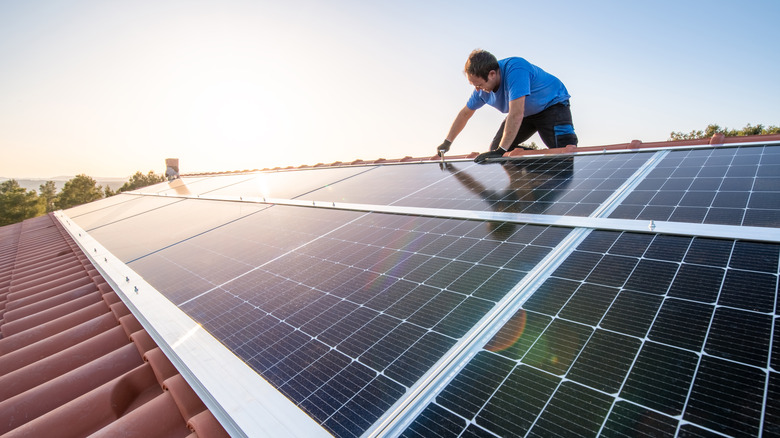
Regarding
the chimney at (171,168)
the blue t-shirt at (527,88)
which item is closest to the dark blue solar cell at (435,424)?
the blue t-shirt at (527,88)

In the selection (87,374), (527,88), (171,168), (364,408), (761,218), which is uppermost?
(527,88)

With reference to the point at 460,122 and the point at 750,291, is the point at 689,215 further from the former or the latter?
the point at 460,122

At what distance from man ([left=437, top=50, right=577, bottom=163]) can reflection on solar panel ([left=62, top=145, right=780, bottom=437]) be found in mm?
2026

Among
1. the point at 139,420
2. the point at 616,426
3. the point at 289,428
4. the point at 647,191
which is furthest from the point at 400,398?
the point at 647,191

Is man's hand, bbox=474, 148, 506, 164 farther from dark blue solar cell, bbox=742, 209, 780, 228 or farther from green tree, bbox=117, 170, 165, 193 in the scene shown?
green tree, bbox=117, 170, 165, 193

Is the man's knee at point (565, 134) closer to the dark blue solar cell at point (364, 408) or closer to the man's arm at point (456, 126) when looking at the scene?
the man's arm at point (456, 126)

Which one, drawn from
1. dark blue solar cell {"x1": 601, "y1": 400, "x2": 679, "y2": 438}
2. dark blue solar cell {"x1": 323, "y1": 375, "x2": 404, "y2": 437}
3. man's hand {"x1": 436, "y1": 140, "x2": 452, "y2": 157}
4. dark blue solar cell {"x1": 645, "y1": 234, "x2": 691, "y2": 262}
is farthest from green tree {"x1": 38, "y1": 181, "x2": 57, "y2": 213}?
dark blue solar cell {"x1": 601, "y1": 400, "x2": 679, "y2": 438}

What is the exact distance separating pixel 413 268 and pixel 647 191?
10.1 feet

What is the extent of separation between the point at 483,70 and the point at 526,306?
573 centimetres

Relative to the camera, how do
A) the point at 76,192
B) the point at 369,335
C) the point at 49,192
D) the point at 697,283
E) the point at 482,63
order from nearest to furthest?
1. the point at 697,283
2. the point at 369,335
3. the point at 482,63
4. the point at 76,192
5. the point at 49,192

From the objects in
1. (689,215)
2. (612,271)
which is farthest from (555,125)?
(612,271)

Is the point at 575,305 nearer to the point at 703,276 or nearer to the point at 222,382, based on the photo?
the point at 703,276

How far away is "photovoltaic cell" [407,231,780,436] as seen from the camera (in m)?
1.62

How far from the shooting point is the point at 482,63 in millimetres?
6934
